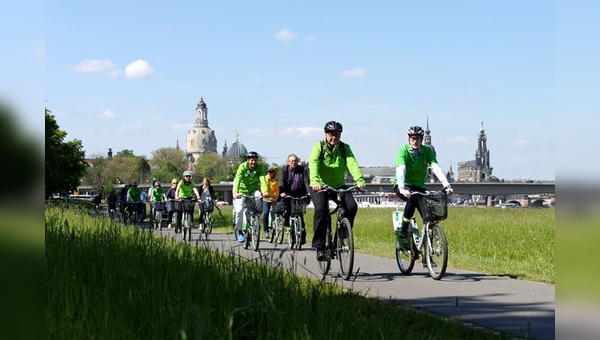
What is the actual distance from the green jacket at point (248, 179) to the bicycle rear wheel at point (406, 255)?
18.5 ft

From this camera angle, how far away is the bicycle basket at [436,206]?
10.8 meters

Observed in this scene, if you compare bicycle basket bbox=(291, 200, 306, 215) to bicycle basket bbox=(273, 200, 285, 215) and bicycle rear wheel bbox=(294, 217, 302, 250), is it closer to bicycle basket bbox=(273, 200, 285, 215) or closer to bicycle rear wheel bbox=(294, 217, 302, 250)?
bicycle rear wheel bbox=(294, 217, 302, 250)

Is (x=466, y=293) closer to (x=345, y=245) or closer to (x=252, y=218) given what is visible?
(x=345, y=245)

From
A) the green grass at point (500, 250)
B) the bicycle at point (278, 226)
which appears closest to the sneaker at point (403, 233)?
the green grass at point (500, 250)

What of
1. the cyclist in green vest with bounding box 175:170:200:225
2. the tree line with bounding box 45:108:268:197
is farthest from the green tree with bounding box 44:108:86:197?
the cyclist in green vest with bounding box 175:170:200:225

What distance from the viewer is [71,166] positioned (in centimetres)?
7338

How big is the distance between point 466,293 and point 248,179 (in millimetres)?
8294

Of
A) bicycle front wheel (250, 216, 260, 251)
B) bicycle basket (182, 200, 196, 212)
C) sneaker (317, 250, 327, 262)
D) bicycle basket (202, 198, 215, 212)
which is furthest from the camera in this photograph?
bicycle basket (202, 198, 215, 212)

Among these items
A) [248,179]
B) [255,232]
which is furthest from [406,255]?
[248,179]

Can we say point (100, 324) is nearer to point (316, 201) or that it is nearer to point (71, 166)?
point (316, 201)

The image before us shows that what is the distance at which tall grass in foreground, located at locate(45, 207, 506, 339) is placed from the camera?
12.1ft

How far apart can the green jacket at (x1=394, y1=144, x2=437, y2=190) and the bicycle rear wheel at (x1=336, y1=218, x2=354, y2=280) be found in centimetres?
102

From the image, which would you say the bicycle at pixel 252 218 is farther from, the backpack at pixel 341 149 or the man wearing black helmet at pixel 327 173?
the backpack at pixel 341 149
